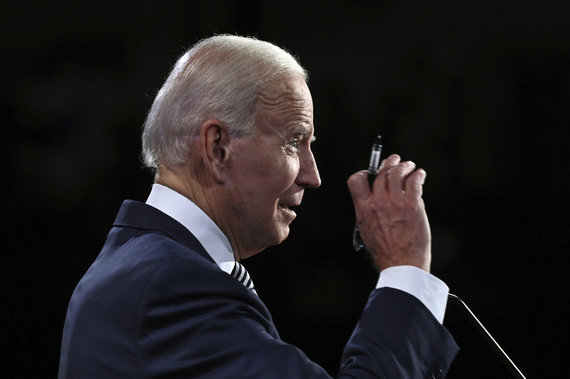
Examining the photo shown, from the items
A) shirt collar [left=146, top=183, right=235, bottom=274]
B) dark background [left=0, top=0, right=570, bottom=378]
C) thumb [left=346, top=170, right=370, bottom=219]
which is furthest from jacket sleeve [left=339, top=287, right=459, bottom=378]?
dark background [left=0, top=0, right=570, bottom=378]

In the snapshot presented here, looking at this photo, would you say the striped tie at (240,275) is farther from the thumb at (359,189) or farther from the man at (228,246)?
the thumb at (359,189)

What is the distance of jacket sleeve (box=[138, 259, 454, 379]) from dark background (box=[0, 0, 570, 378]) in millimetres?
1537

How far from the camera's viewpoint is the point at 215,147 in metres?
1.21

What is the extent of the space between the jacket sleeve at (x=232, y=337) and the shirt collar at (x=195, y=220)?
128 mm

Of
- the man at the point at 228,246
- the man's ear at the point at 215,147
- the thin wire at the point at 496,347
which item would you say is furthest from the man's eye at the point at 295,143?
the thin wire at the point at 496,347

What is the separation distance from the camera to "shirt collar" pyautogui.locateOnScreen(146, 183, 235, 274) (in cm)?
118

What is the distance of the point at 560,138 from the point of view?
8.93ft

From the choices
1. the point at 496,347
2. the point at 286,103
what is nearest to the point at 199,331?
the point at 286,103

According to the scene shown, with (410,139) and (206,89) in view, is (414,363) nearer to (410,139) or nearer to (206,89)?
(206,89)

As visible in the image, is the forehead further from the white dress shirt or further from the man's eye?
the white dress shirt

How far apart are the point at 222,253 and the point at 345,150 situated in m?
1.46

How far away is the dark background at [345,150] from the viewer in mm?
2445

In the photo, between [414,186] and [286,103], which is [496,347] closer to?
[414,186]

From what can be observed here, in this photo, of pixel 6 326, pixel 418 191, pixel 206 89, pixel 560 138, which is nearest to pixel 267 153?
pixel 206 89
